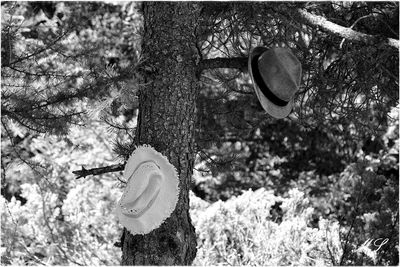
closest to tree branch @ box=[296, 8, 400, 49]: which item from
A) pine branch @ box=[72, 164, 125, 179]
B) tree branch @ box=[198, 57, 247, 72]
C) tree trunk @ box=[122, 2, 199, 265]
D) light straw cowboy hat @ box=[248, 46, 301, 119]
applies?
light straw cowboy hat @ box=[248, 46, 301, 119]

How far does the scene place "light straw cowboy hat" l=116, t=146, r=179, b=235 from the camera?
9.10 feet

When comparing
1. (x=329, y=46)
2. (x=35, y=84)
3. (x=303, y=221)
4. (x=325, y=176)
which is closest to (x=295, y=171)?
(x=325, y=176)

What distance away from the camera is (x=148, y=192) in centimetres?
279

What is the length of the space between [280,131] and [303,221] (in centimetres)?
219

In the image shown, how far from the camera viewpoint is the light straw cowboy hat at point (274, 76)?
2.84m

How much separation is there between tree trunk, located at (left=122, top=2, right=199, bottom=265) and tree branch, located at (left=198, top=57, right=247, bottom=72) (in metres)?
0.05

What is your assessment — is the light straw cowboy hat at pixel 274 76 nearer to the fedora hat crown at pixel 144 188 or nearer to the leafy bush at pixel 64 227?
the fedora hat crown at pixel 144 188

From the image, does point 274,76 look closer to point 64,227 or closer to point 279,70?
point 279,70

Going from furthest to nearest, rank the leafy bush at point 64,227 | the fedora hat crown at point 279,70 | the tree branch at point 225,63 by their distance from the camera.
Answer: the leafy bush at point 64,227, the tree branch at point 225,63, the fedora hat crown at point 279,70

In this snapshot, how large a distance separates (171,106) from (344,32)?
A: 2.49 feet

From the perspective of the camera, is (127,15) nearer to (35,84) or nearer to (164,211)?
(35,84)

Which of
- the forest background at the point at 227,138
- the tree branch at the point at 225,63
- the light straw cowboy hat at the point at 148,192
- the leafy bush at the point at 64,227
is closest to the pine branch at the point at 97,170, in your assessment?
the forest background at the point at 227,138

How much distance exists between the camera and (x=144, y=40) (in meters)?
3.01

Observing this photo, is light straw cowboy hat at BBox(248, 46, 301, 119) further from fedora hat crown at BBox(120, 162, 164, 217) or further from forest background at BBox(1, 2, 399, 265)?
fedora hat crown at BBox(120, 162, 164, 217)
